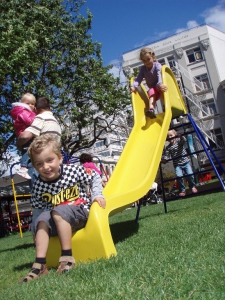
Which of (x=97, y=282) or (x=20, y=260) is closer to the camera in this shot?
(x=97, y=282)

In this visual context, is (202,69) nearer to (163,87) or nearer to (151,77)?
(151,77)

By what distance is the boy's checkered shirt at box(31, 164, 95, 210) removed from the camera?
9.96ft

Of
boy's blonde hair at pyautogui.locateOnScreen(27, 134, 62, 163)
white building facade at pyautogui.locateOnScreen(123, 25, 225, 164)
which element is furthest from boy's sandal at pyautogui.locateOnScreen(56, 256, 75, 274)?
white building facade at pyautogui.locateOnScreen(123, 25, 225, 164)

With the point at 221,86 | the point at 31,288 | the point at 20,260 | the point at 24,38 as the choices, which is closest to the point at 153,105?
the point at 20,260

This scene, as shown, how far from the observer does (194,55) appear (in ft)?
117

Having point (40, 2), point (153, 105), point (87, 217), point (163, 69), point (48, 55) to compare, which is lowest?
point (87, 217)

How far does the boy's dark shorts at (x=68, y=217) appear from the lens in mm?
2832

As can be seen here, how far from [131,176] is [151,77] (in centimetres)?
243

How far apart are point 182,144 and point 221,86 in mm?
29302

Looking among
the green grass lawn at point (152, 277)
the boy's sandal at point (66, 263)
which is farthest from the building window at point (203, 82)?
the boy's sandal at point (66, 263)

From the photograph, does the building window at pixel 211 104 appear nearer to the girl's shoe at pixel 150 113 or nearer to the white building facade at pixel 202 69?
the white building facade at pixel 202 69

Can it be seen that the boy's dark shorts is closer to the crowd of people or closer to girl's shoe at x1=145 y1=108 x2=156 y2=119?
the crowd of people

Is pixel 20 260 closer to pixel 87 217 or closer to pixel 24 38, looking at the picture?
pixel 87 217

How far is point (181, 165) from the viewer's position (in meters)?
7.19
